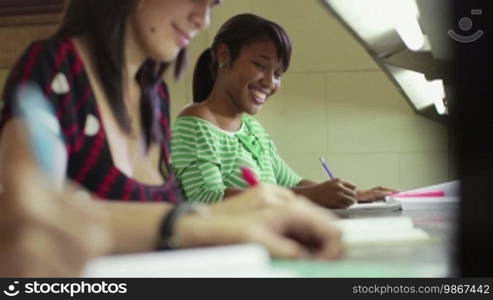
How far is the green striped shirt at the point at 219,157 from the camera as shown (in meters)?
0.58

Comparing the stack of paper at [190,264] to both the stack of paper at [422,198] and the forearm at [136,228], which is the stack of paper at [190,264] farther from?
the stack of paper at [422,198]

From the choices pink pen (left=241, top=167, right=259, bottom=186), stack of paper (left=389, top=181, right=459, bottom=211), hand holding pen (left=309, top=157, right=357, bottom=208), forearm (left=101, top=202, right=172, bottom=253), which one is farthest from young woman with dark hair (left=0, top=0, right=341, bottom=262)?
stack of paper (left=389, top=181, right=459, bottom=211)

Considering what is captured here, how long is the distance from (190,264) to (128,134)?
6.6 inches

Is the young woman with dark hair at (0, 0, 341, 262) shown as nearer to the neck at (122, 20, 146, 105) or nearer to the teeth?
the neck at (122, 20, 146, 105)

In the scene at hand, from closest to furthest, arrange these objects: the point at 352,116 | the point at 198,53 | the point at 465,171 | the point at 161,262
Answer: the point at 161,262, the point at 465,171, the point at 198,53, the point at 352,116

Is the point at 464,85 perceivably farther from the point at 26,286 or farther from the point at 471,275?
the point at 26,286

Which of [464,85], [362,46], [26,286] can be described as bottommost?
[26,286]

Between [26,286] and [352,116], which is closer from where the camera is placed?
[26,286]

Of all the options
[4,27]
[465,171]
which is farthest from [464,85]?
[4,27]

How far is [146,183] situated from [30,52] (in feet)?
0.41

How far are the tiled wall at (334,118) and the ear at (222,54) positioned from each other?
0.07 m

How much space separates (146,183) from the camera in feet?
1.49

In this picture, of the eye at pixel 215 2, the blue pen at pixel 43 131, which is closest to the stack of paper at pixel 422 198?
the eye at pixel 215 2

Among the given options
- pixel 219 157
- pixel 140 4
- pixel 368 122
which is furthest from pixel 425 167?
pixel 140 4
